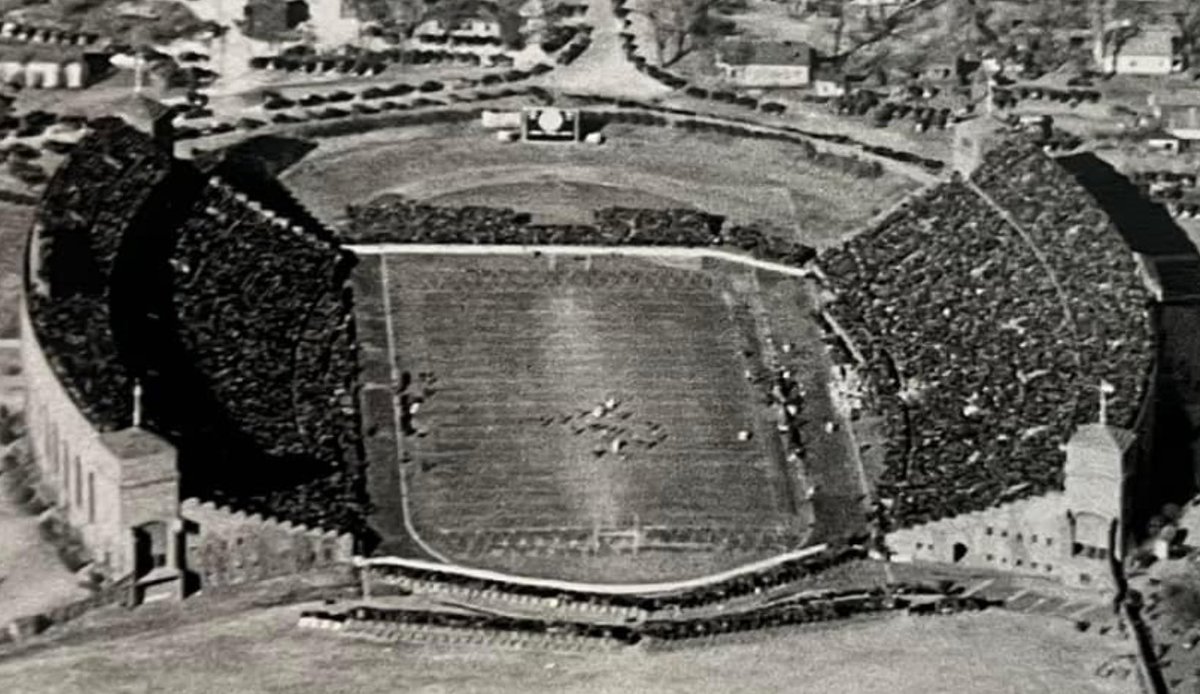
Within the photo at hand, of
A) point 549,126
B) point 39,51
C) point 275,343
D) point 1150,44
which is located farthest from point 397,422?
point 1150,44


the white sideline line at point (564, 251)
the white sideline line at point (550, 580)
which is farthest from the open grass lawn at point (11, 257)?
the white sideline line at point (550, 580)

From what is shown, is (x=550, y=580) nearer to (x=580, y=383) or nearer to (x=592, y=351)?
(x=580, y=383)

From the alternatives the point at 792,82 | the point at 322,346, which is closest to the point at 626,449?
the point at 322,346

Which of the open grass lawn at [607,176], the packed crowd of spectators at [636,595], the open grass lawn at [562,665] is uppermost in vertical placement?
the open grass lawn at [607,176]

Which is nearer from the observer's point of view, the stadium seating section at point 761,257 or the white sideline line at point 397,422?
the white sideline line at point 397,422

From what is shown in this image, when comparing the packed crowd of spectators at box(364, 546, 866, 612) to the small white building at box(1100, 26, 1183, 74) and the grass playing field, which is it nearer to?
the grass playing field

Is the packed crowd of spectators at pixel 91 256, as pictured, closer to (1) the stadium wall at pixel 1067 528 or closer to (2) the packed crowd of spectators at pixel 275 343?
(2) the packed crowd of spectators at pixel 275 343

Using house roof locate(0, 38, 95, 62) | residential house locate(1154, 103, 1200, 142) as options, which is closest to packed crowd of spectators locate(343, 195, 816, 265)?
house roof locate(0, 38, 95, 62)

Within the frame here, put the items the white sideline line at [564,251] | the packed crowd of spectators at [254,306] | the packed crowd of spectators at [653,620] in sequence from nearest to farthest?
1. the packed crowd of spectators at [653,620]
2. the packed crowd of spectators at [254,306]
3. the white sideline line at [564,251]
